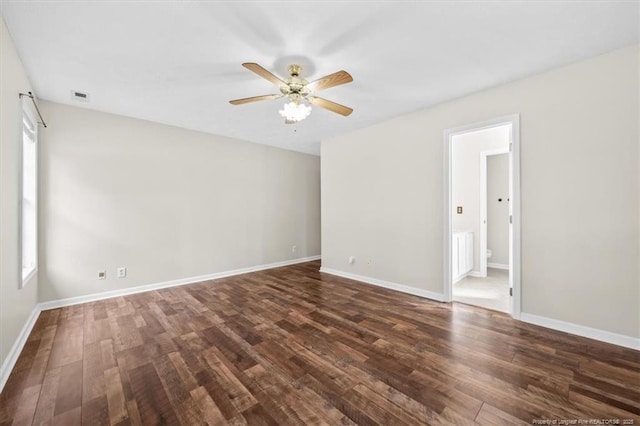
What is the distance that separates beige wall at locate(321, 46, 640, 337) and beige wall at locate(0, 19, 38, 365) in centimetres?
411

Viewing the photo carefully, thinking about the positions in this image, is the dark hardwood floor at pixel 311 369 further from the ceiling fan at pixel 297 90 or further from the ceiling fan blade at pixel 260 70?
the ceiling fan blade at pixel 260 70

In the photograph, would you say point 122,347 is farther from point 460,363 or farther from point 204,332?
point 460,363

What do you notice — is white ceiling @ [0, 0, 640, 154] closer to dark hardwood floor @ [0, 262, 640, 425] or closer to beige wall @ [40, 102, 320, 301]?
beige wall @ [40, 102, 320, 301]

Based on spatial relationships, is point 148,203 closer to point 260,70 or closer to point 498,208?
point 260,70

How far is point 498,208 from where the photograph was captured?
5402 millimetres

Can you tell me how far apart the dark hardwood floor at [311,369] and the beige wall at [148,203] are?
775 millimetres

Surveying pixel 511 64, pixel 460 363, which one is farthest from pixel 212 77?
pixel 460 363

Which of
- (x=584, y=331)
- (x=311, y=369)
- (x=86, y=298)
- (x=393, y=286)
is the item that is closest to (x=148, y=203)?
(x=86, y=298)

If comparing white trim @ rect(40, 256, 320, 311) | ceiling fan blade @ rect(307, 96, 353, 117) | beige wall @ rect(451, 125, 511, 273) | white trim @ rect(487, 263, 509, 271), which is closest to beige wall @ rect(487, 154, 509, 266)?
white trim @ rect(487, 263, 509, 271)

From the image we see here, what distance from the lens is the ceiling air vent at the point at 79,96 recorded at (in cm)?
297

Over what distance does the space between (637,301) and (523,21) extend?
8.18 feet

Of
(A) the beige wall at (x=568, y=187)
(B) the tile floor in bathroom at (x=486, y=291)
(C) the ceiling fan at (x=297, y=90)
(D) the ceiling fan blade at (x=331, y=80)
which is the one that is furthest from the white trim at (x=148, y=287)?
(D) the ceiling fan blade at (x=331, y=80)

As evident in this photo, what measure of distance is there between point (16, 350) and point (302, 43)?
3.50 metres

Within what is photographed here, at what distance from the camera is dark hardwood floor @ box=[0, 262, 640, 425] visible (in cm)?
149
